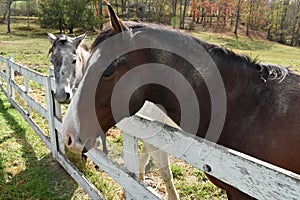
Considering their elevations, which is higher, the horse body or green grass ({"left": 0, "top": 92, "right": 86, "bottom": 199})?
the horse body

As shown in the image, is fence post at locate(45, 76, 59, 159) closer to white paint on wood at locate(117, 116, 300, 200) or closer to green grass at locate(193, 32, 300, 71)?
white paint on wood at locate(117, 116, 300, 200)

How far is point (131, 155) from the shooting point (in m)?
2.15

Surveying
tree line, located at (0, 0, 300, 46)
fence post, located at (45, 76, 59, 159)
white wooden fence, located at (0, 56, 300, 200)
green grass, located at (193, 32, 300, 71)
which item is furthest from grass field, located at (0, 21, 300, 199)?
tree line, located at (0, 0, 300, 46)

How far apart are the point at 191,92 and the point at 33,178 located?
9.28 ft

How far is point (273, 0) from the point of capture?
49531 mm

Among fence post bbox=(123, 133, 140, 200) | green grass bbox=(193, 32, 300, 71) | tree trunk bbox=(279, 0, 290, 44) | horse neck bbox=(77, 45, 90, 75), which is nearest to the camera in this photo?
fence post bbox=(123, 133, 140, 200)

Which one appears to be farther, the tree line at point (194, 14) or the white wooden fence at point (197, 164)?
the tree line at point (194, 14)

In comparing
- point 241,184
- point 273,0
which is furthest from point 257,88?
point 273,0

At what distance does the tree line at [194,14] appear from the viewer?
33844 millimetres

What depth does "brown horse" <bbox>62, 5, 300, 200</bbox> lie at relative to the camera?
1.70 metres

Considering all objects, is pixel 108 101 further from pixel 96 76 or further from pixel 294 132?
pixel 294 132

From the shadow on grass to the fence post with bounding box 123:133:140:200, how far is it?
153 cm

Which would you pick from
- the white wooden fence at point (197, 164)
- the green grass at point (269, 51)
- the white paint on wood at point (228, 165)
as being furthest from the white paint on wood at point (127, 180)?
the green grass at point (269, 51)

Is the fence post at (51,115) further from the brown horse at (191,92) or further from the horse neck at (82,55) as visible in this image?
the brown horse at (191,92)
